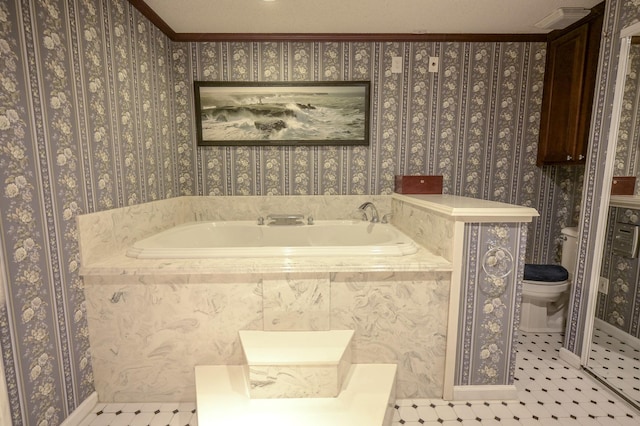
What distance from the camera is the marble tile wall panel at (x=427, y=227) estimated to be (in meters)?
1.58

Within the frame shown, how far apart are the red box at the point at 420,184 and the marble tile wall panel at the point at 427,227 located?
13 cm

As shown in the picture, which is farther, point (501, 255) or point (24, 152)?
point (501, 255)

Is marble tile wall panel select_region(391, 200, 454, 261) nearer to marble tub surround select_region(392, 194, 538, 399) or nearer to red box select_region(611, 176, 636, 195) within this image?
marble tub surround select_region(392, 194, 538, 399)

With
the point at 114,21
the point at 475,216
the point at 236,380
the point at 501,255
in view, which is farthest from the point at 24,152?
the point at 501,255

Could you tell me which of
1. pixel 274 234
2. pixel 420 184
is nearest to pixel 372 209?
pixel 420 184

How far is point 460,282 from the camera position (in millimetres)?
1539

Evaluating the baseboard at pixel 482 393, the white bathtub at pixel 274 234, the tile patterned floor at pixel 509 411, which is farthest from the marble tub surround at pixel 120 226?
the baseboard at pixel 482 393

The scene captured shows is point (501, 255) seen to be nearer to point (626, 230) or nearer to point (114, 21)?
point (626, 230)

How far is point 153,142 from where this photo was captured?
2215mm

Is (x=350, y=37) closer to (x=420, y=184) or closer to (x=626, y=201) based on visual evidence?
(x=420, y=184)

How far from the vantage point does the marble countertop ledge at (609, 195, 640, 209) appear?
64.7 inches

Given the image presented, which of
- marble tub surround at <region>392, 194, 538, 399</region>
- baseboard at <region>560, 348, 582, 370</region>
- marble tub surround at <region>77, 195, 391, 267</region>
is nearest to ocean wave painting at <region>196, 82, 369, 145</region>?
marble tub surround at <region>77, 195, 391, 267</region>

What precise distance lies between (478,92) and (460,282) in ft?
5.80

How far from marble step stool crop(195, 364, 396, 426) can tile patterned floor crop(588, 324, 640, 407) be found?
125 centimetres
